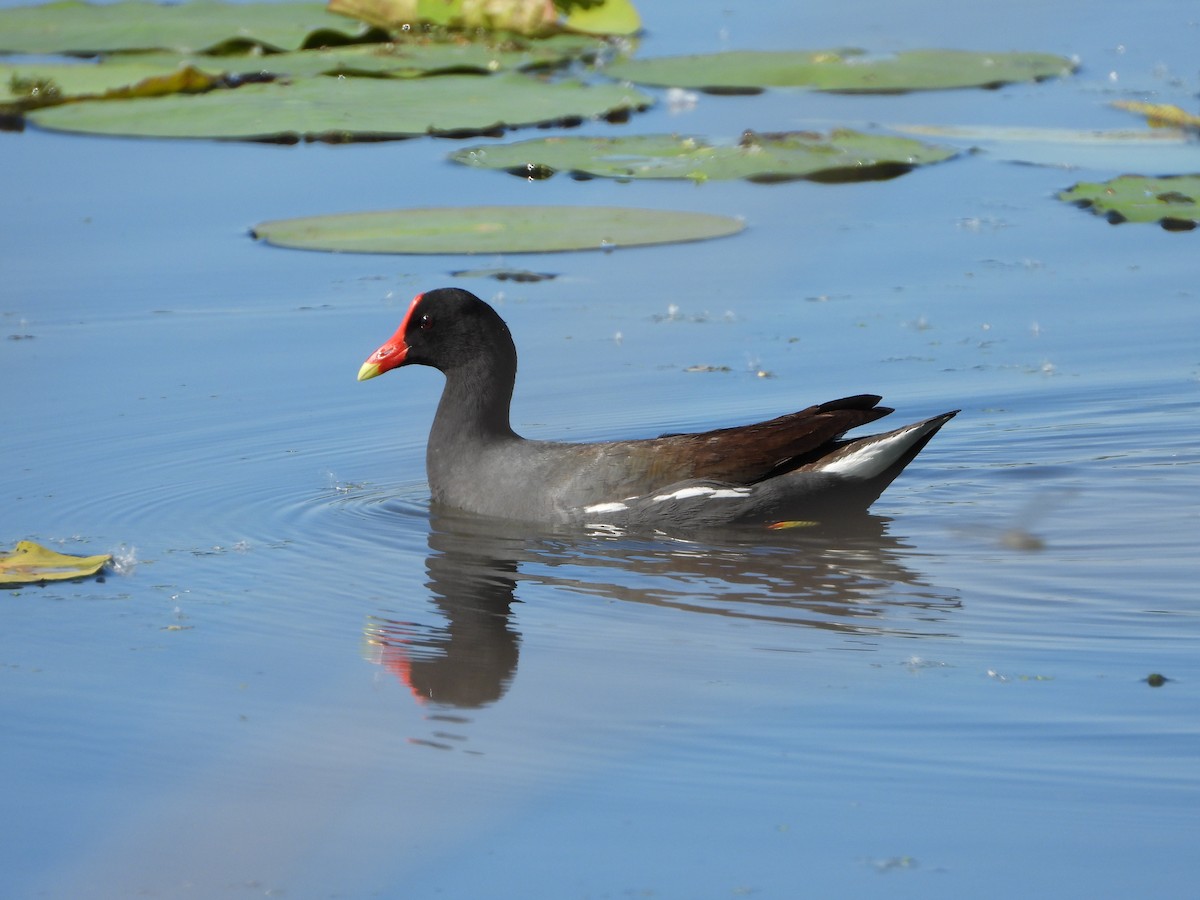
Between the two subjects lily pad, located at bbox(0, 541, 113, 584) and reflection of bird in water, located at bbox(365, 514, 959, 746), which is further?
lily pad, located at bbox(0, 541, 113, 584)

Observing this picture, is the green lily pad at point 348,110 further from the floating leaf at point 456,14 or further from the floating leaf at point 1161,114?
the floating leaf at point 1161,114

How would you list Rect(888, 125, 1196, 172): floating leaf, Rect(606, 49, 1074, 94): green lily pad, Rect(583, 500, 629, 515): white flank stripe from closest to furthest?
Rect(583, 500, 629, 515): white flank stripe → Rect(888, 125, 1196, 172): floating leaf → Rect(606, 49, 1074, 94): green lily pad

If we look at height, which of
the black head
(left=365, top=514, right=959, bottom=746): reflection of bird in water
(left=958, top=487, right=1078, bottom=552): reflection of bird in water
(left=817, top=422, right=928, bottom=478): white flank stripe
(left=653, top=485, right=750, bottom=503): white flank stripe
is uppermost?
the black head

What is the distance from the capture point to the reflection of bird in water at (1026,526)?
230 inches

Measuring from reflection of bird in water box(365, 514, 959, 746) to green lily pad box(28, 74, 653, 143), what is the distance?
4.84m

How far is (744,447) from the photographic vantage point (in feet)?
20.0

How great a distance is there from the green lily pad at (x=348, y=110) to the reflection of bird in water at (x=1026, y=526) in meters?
5.12

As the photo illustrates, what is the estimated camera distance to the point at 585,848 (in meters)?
3.59

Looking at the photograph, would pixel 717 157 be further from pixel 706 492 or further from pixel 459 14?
pixel 459 14

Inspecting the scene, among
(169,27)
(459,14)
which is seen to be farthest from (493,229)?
(169,27)

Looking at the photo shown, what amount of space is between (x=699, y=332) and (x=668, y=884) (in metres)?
4.70

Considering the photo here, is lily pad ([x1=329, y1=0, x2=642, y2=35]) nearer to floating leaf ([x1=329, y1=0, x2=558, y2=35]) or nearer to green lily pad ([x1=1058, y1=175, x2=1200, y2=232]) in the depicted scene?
floating leaf ([x1=329, y1=0, x2=558, y2=35])

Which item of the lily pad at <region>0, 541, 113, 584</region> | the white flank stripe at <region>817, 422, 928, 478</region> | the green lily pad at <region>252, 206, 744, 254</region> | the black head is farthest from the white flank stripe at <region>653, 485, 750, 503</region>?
the green lily pad at <region>252, 206, 744, 254</region>

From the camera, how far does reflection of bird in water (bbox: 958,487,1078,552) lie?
583cm
